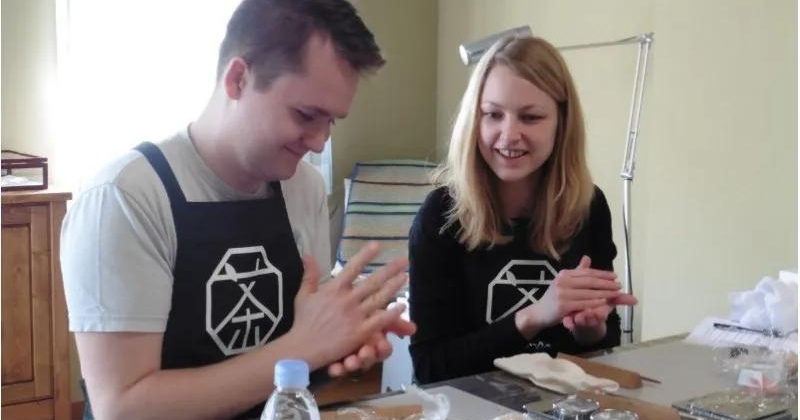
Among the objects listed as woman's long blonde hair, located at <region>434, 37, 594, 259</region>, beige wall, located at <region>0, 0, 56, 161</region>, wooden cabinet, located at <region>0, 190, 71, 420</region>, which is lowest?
wooden cabinet, located at <region>0, 190, 71, 420</region>

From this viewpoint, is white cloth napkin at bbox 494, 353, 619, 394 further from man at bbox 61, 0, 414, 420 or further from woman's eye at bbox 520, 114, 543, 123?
woman's eye at bbox 520, 114, 543, 123

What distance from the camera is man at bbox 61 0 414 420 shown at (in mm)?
1153

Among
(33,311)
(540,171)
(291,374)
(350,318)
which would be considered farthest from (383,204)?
(291,374)

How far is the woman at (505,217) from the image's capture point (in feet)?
5.60

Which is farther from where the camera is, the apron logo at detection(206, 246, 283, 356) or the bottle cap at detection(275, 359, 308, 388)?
the apron logo at detection(206, 246, 283, 356)

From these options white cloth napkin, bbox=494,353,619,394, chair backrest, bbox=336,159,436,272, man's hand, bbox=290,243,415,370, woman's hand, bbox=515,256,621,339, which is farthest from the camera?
chair backrest, bbox=336,159,436,272

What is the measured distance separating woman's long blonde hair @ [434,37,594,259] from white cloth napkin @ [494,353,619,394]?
1.08ft

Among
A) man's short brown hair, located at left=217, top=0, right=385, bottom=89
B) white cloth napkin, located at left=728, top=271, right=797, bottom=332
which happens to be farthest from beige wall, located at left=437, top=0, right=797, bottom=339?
man's short brown hair, located at left=217, top=0, right=385, bottom=89

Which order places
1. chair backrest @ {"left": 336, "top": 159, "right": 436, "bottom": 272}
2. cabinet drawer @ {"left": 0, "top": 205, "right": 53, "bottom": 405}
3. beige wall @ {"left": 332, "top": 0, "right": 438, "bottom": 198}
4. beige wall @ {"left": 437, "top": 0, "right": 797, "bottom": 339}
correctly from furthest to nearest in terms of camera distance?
beige wall @ {"left": 332, "top": 0, "right": 438, "bottom": 198}
chair backrest @ {"left": 336, "top": 159, "right": 436, "bottom": 272}
cabinet drawer @ {"left": 0, "top": 205, "right": 53, "bottom": 405}
beige wall @ {"left": 437, "top": 0, "right": 797, "bottom": 339}

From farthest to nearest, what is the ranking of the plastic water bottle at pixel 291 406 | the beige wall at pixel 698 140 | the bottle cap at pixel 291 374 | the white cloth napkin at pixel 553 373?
the beige wall at pixel 698 140, the white cloth napkin at pixel 553 373, the plastic water bottle at pixel 291 406, the bottle cap at pixel 291 374

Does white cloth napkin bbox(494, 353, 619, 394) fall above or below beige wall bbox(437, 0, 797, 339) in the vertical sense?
below

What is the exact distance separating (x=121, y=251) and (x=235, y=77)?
11.3 inches

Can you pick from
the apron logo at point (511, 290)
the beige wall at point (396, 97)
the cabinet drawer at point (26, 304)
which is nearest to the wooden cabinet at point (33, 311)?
the cabinet drawer at point (26, 304)

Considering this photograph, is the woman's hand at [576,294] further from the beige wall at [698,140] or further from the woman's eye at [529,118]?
the beige wall at [698,140]
